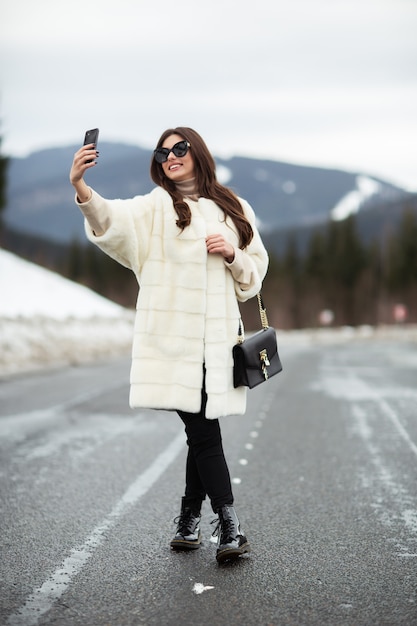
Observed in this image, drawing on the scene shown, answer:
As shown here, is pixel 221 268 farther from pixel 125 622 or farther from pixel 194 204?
pixel 125 622

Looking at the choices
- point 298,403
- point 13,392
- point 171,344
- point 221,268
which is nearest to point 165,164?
point 221,268

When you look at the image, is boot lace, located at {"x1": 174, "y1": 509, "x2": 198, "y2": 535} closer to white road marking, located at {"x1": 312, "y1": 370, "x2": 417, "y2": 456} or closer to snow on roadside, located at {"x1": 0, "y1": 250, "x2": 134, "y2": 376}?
white road marking, located at {"x1": 312, "y1": 370, "x2": 417, "y2": 456}

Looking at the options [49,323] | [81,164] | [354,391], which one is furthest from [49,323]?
[81,164]

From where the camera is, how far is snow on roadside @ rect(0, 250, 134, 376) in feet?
66.0

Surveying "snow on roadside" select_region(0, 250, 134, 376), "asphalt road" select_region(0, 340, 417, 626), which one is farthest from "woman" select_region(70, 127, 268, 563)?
"snow on roadside" select_region(0, 250, 134, 376)

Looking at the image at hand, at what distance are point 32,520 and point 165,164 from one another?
7.51ft

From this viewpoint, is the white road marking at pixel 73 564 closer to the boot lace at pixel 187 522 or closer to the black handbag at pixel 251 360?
the boot lace at pixel 187 522

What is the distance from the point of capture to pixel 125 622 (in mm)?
3291

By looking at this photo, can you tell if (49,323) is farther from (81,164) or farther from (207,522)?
(81,164)

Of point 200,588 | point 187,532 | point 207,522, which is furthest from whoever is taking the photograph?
point 207,522

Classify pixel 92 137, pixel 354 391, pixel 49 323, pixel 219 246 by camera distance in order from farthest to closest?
pixel 49 323 < pixel 354 391 < pixel 219 246 < pixel 92 137

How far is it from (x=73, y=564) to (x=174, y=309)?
4.37 ft

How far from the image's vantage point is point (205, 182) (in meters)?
4.27

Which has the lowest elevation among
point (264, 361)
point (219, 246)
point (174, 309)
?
point (264, 361)
